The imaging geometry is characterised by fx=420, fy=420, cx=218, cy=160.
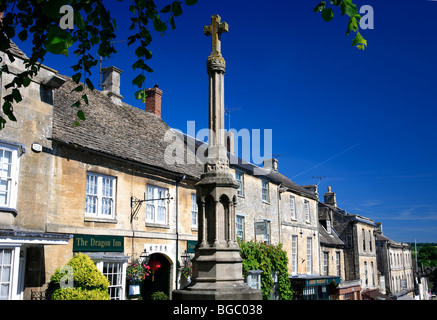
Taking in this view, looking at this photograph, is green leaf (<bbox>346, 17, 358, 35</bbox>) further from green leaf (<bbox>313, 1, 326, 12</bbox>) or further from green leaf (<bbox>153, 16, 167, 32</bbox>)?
green leaf (<bbox>153, 16, 167, 32</bbox>)

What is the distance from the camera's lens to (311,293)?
27.5m

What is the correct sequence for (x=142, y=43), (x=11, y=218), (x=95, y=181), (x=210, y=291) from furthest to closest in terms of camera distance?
(x=95, y=181), (x=11, y=218), (x=210, y=291), (x=142, y=43)

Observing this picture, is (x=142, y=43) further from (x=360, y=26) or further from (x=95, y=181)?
(x=95, y=181)

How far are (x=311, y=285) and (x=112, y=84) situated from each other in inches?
681

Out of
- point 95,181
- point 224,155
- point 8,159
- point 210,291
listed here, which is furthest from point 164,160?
point 210,291

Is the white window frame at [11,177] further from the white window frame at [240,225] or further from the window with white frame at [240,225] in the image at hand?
the window with white frame at [240,225]

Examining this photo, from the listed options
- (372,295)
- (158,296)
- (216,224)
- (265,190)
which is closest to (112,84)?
(158,296)

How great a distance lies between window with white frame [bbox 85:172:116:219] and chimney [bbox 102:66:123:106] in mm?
6082

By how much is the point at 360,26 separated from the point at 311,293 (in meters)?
25.0

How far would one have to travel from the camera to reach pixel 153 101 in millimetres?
23969

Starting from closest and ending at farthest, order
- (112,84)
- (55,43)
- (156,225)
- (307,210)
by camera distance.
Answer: (55,43)
(156,225)
(112,84)
(307,210)

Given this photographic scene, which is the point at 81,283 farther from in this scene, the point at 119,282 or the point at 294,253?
the point at 294,253

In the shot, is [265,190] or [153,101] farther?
[265,190]

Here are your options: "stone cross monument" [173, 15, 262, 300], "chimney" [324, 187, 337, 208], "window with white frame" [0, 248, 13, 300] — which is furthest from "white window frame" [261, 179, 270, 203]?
"chimney" [324, 187, 337, 208]
